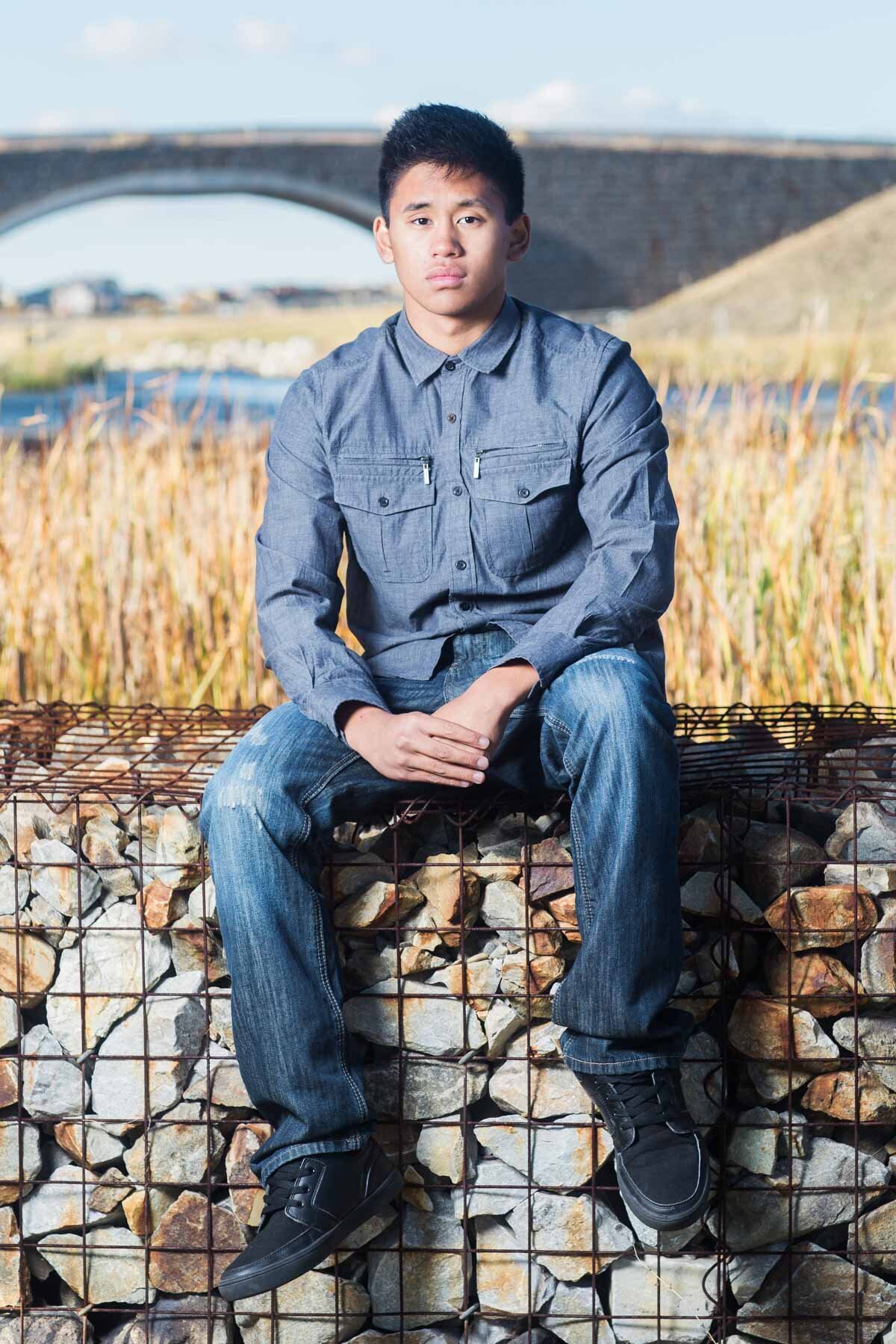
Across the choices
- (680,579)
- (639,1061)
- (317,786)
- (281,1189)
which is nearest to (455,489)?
(317,786)

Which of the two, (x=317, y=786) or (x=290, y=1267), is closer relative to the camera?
(x=290, y=1267)

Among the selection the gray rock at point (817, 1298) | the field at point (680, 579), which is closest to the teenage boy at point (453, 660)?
the gray rock at point (817, 1298)

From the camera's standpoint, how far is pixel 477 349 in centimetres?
167

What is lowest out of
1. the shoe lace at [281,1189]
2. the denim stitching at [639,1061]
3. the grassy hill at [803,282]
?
the shoe lace at [281,1189]

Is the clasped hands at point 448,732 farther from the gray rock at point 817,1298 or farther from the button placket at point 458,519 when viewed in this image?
the gray rock at point 817,1298

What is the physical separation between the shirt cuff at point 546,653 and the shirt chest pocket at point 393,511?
0.20m

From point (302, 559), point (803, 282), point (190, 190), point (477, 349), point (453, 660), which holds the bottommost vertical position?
point (453, 660)

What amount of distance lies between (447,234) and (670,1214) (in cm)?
106

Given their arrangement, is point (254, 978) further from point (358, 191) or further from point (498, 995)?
point (358, 191)

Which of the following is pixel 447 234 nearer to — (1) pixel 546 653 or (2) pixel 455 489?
(2) pixel 455 489

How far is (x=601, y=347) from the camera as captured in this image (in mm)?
1646

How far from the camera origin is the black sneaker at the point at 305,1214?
4.51 feet

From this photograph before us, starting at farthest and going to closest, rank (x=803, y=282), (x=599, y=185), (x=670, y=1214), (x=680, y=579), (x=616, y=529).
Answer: (x=599, y=185) < (x=803, y=282) < (x=680, y=579) < (x=616, y=529) < (x=670, y=1214)

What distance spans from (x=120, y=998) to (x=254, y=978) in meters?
0.29
